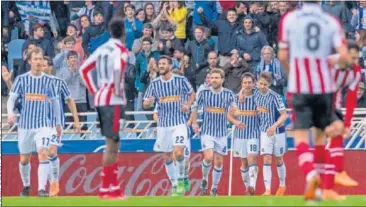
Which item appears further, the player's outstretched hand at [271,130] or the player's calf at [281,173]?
the player's calf at [281,173]

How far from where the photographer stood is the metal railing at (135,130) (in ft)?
87.4

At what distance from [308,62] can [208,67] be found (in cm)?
1080

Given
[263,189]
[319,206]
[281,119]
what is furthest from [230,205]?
[263,189]

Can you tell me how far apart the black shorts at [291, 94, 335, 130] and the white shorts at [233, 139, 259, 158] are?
9.44 m

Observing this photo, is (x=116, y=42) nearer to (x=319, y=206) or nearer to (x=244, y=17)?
(x=319, y=206)

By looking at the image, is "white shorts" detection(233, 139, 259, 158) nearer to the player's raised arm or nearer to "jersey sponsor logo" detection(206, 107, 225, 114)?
"jersey sponsor logo" detection(206, 107, 225, 114)

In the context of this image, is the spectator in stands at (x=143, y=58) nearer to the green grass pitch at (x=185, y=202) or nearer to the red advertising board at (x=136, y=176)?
the red advertising board at (x=136, y=176)

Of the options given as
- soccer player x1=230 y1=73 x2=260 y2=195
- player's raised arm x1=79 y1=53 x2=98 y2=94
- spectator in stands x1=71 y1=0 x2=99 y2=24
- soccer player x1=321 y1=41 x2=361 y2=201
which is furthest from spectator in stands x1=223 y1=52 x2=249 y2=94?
player's raised arm x1=79 y1=53 x2=98 y2=94

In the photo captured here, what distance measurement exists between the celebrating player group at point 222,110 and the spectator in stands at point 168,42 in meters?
1.62

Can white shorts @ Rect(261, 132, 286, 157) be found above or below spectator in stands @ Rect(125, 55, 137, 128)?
below

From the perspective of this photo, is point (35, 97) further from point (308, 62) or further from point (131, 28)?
point (308, 62)

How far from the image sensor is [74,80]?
27.4 metres

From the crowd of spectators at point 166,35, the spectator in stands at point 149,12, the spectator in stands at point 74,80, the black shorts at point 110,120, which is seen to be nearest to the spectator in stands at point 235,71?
the crowd of spectators at point 166,35

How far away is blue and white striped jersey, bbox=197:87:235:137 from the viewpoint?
25062 millimetres
